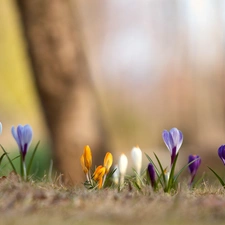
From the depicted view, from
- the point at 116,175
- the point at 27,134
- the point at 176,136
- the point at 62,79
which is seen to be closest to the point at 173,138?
the point at 176,136

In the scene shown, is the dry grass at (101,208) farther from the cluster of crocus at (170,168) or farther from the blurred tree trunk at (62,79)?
the blurred tree trunk at (62,79)

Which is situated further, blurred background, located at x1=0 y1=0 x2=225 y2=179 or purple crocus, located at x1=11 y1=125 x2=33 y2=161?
blurred background, located at x1=0 y1=0 x2=225 y2=179

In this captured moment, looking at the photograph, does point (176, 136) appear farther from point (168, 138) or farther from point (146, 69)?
point (146, 69)

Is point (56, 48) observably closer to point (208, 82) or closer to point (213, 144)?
point (213, 144)

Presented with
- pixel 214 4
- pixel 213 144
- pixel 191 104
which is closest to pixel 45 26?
pixel 213 144

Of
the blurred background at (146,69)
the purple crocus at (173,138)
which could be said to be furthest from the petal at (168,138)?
the blurred background at (146,69)

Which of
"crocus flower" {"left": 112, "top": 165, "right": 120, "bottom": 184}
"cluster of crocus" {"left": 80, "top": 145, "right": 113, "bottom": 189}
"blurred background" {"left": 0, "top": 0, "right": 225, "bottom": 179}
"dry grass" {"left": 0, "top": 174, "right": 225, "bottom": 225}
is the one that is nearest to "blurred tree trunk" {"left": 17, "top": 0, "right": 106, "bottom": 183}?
"crocus flower" {"left": 112, "top": 165, "right": 120, "bottom": 184}

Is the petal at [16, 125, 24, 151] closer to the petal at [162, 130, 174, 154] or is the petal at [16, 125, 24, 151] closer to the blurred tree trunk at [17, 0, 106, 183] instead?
the petal at [162, 130, 174, 154]
